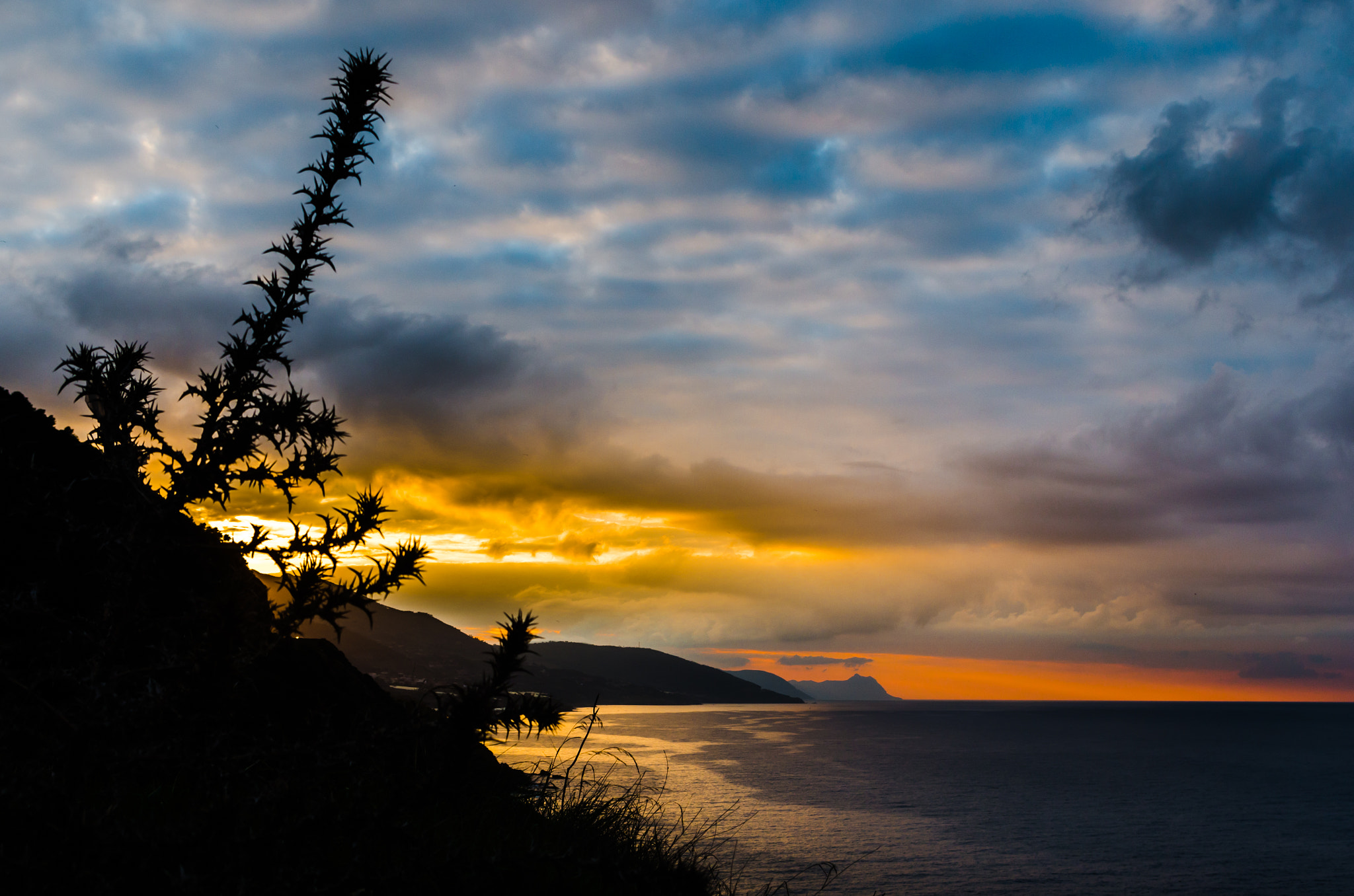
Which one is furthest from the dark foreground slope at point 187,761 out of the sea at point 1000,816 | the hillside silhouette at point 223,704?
the sea at point 1000,816

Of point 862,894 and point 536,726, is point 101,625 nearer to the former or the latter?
point 536,726

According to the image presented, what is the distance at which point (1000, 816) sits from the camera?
6725 cm

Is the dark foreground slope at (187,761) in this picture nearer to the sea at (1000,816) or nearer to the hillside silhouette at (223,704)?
the hillside silhouette at (223,704)

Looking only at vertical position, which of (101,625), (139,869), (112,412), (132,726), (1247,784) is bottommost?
(1247,784)

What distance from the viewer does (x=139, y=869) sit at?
3381 millimetres

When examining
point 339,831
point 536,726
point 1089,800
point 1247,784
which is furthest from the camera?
point 1247,784

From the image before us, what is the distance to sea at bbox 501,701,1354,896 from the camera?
4278cm

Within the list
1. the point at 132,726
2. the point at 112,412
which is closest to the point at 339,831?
the point at 132,726

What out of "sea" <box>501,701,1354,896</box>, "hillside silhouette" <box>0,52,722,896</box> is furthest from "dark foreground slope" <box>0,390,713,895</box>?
"sea" <box>501,701,1354,896</box>

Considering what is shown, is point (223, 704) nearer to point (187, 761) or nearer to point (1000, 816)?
point (187, 761)

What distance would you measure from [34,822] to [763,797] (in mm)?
71534

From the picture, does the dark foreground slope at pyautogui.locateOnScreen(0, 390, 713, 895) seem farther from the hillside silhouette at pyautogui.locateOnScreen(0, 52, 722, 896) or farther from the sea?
the sea

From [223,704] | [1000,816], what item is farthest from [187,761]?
[1000,816]

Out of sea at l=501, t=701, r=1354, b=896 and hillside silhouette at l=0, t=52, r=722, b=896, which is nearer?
hillside silhouette at l=0, t=52, r=722, b=896
